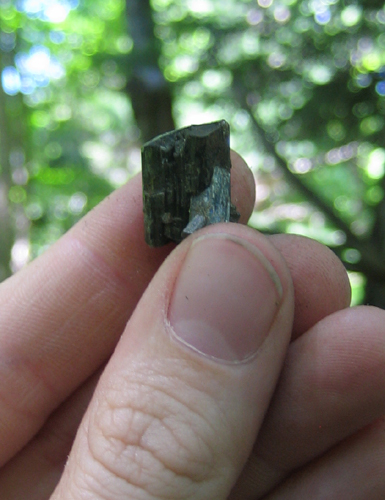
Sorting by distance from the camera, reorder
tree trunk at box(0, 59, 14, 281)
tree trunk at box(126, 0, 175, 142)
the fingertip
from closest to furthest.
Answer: the fingertip
tree trunk at box(126, 0, 175, 142)
tree trunk at box(0, 59, 14, 281)

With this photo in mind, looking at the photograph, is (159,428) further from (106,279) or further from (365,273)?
(365,273)

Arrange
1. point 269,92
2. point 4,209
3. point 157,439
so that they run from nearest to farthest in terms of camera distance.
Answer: point 157,439, point 269,92, point 4,209

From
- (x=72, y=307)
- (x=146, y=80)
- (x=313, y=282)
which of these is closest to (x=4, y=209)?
(x=146, y=80)

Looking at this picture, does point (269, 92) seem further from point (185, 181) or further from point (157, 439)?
point (157, 439)

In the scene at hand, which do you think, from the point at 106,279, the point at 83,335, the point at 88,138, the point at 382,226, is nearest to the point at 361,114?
the point at 382,226

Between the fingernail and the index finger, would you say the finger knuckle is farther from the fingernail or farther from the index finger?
the index finger

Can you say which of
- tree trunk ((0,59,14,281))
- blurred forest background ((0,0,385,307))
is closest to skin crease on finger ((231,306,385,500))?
blurred forest background ((0,0,385,307))
